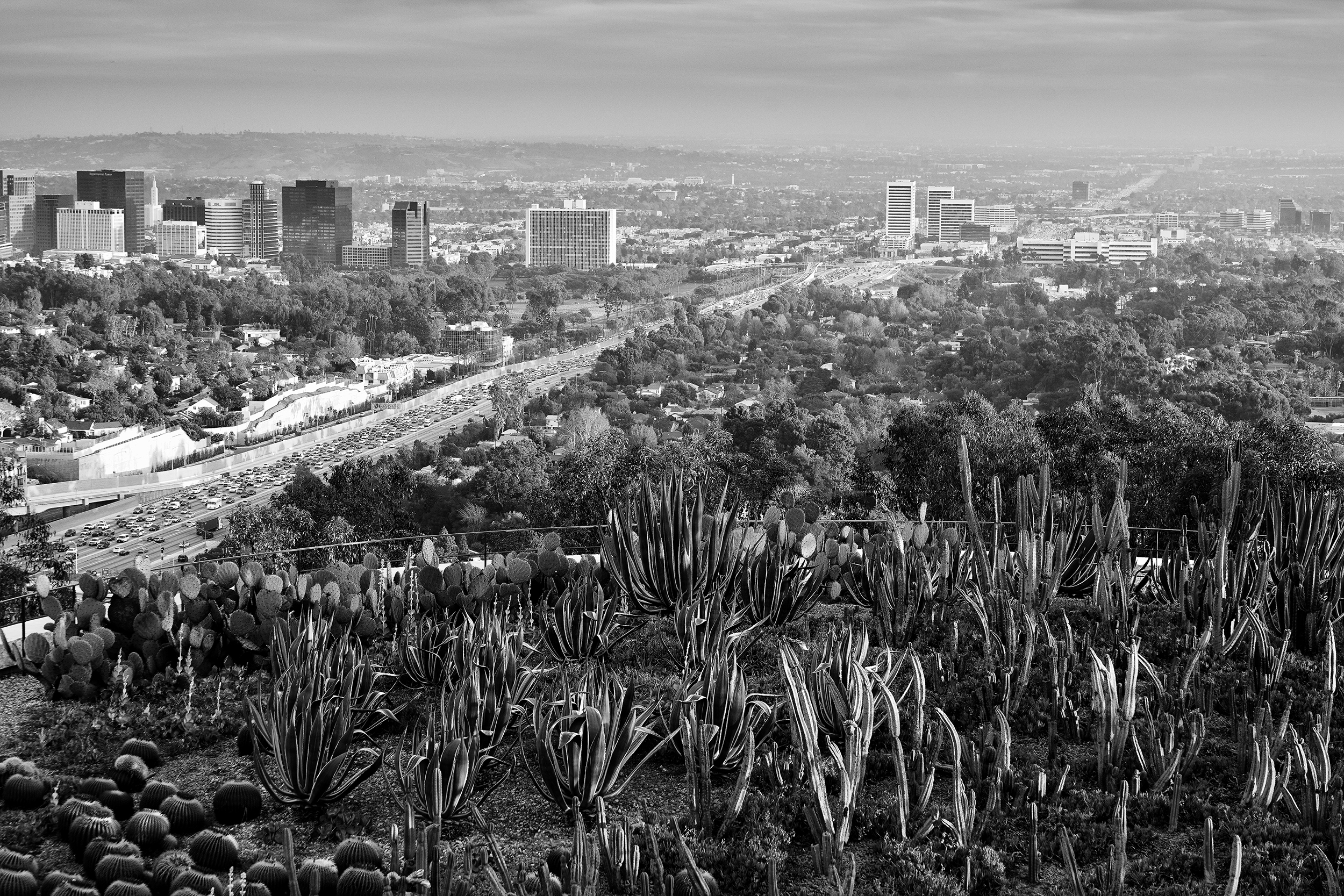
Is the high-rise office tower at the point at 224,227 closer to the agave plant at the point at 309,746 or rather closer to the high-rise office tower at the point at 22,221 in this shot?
the high-rise office tower at the point at 22,221

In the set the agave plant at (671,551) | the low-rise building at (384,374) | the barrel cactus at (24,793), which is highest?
the agave plant at (671,551)

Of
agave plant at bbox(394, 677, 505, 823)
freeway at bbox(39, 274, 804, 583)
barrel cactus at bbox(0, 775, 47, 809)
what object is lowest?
freeway at bbox(39, 274, 804, 583)

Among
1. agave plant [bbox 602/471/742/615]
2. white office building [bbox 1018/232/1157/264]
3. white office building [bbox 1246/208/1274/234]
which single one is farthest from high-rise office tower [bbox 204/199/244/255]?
→ agave plant [bbox 602/471/742/615]

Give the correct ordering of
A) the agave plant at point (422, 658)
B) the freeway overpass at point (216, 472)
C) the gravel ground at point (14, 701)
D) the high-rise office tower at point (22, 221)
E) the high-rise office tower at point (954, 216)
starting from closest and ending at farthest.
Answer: the gravel ground at point (14, 701) < the agave plant at point (422, 658) < the freeway overpass at point (216, 472) < the high-rise office tower at point (22, 221) < the high-rise office tower at point (954, 216)

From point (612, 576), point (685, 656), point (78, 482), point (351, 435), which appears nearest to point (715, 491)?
point (612, 576)

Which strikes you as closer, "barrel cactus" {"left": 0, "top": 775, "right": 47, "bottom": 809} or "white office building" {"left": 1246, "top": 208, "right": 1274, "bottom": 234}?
"barrel cactus" {"left": 0, "top": 775, "right": 47, "bottom": 809}

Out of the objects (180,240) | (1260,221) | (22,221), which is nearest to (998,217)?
(1260,221)

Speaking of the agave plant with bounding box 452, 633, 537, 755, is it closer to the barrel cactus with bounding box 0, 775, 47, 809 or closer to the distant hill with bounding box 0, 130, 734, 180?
the barrel cactus with bounding box 0, 775, 47, 809

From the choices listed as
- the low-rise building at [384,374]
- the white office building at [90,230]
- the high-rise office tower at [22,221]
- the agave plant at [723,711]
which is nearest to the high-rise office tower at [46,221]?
the high-rise office tower at [22,221]

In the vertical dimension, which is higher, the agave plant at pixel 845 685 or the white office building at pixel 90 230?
the white office building at pixel 90 230
